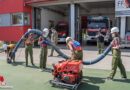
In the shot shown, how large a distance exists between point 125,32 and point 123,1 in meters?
2.92

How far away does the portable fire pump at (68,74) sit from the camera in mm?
4744

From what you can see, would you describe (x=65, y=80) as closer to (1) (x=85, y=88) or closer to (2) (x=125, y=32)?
(1) (x=85, y=88)

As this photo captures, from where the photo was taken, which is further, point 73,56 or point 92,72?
point 92,72

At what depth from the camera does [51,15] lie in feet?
70.2

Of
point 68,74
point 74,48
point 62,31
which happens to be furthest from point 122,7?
point 68,74

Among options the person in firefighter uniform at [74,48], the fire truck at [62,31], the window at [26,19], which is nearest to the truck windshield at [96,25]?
the fire truck at [62,31]

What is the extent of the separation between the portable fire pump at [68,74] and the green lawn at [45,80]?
0.97 ft

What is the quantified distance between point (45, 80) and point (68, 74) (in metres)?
1.40

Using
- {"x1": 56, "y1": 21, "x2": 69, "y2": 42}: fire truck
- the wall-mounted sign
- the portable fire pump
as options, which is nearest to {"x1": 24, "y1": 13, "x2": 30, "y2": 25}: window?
{"x1": 56, "y1": 21, "x2": 69, "y2": 42}: fire truck

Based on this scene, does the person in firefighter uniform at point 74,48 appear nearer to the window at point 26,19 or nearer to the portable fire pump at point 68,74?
the portable fire pump at point 68,74

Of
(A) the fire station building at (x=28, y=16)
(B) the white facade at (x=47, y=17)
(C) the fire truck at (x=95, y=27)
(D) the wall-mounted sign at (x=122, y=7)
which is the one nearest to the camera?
(D) the wall-mounted sign at (x=122, y=7)

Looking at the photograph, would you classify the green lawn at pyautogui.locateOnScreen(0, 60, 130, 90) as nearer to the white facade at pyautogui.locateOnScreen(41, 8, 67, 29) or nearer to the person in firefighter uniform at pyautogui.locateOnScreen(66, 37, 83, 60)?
the person in firefighter uniform at pyautogui.locateOnScreen(66, 37, 83, 60)

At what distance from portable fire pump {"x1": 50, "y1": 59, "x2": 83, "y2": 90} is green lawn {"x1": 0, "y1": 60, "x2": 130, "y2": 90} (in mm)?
295

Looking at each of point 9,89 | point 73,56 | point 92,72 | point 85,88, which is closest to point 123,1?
point 92,72
